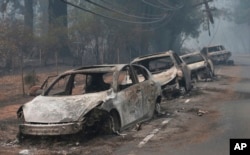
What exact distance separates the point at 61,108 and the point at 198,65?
47.1 feet

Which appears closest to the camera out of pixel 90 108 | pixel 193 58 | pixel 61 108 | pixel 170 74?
pixel 90 108

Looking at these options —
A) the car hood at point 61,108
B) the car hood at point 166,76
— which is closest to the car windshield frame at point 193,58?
the car hood at point 166,76

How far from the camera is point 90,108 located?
28.5ft

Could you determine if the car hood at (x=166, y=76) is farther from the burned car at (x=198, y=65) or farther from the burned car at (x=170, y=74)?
the burned car at (x=198, y=65)

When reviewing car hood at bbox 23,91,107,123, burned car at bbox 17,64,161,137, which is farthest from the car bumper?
car hood at bbox 23,91,107,123

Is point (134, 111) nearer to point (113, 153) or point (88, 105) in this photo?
point (88, 105)

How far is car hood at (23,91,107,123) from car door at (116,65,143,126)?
0.53 m

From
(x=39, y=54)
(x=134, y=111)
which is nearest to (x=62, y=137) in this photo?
(x=134, y=111)

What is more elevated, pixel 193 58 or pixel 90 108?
pixel 193 58

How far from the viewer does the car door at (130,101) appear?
959 centimetres

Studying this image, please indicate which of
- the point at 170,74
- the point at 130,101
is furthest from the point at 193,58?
the point at 130,101

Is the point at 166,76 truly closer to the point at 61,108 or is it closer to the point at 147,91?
the point at 147,91

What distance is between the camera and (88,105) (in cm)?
879

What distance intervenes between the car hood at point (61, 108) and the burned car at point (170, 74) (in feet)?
20.6
